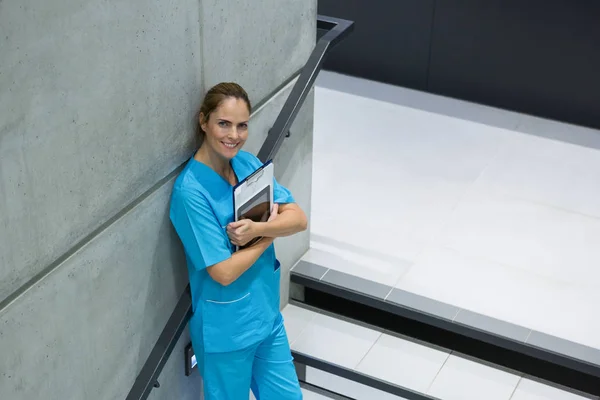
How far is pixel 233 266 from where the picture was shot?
3074 millimetres

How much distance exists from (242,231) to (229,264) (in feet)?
0.40

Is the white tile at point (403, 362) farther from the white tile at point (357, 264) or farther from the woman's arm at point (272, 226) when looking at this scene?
the woman's arm at point (272, 226)

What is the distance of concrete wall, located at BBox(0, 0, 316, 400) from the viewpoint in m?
2.34

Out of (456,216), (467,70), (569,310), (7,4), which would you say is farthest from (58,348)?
(467,70)

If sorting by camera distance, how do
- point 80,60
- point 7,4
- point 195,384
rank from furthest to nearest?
point 195,384, point 80,60, point 7,4

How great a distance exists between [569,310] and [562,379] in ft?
1.21

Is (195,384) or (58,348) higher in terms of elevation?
(58,348)

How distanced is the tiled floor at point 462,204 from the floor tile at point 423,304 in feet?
0.23

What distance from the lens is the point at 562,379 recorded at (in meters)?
4.08

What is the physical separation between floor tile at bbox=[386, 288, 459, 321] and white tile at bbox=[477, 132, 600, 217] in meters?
1.28

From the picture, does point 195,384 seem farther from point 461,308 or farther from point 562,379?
point 562,379

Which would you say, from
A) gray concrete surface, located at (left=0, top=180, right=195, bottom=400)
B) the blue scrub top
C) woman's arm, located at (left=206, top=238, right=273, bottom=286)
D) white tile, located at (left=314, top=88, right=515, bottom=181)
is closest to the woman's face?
the blue scrub top

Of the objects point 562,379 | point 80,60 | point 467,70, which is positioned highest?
point 80,60

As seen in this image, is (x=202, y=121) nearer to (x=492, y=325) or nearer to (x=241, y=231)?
(x=241, y=231)
